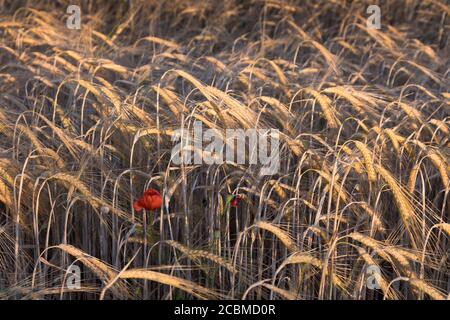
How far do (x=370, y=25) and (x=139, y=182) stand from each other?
2.06m

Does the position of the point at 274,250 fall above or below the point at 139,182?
below

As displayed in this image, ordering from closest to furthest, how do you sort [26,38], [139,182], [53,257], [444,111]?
[53,257], [139,182], [444,111], [26,38]

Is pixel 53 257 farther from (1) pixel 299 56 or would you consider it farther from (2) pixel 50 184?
(1) pixel 299 56

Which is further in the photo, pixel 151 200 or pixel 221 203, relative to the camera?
pixel 221 203

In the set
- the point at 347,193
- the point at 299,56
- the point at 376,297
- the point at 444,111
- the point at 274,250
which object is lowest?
the point at 376,297

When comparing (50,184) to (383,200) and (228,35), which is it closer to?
(383,200)

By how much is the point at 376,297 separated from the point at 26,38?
232 centimetres

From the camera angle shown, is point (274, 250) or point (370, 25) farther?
point (370, 25)

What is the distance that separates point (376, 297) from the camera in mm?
2443
